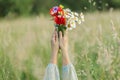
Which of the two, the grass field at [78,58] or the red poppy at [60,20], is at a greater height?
the red poppy at [60,20]

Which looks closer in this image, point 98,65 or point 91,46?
point 98,65

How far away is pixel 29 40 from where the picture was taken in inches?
344

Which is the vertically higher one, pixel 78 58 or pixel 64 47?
pixel 64 47

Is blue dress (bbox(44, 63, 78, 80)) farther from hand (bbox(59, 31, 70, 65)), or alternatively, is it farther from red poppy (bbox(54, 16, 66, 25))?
red poppy (bbox(54, 16, 66, 25))

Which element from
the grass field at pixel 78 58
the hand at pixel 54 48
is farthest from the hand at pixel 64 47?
the grass field at pixel 78 58

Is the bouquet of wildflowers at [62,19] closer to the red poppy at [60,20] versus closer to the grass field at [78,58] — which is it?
the red poppy at [60,20]

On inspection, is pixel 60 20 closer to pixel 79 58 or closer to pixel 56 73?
pixel 56 73

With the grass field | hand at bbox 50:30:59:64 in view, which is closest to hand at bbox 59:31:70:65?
hand at bbox 50:30:59:64

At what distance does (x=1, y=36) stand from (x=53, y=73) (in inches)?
91.8

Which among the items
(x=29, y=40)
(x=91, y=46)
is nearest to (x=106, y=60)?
(x=91, y=46)

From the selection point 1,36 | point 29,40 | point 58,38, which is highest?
point 58,38

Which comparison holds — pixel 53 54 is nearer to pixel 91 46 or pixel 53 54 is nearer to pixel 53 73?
pixel 53 73

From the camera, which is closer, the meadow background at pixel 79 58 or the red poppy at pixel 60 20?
the red poppy at pixel 60 20

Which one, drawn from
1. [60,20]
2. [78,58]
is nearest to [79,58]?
[78,58]
